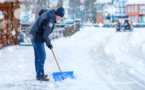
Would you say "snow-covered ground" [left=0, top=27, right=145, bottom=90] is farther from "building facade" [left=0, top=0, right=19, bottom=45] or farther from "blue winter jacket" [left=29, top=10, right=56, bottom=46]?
"building facade" [left=0, top=0, right=19, bottom=45]

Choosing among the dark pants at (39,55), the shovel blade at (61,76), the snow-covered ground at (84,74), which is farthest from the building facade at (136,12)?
the dark pants at (39,55)

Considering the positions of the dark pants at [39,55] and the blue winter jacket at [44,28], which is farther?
the dark pants at [39,55]

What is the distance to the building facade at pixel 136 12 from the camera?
6450 cm

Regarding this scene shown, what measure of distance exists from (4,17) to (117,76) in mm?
9873

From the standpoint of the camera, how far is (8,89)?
604cm

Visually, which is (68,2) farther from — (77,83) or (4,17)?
(77,83)

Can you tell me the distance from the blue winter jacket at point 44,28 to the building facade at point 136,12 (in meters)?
59.7

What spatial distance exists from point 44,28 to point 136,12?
199 ft

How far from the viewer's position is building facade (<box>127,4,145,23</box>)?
6450 cm

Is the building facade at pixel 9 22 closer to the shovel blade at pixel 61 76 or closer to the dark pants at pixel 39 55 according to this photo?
the shovel blade at pixel 61 76

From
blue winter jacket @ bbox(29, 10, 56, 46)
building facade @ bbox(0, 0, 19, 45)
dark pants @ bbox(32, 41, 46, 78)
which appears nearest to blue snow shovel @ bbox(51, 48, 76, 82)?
dark pants @ bbox(32, 41, 46, 78)

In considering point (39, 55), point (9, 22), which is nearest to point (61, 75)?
point (39, 55)

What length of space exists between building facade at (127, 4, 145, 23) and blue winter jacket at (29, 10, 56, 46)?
5973cm

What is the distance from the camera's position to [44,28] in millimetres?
6520
